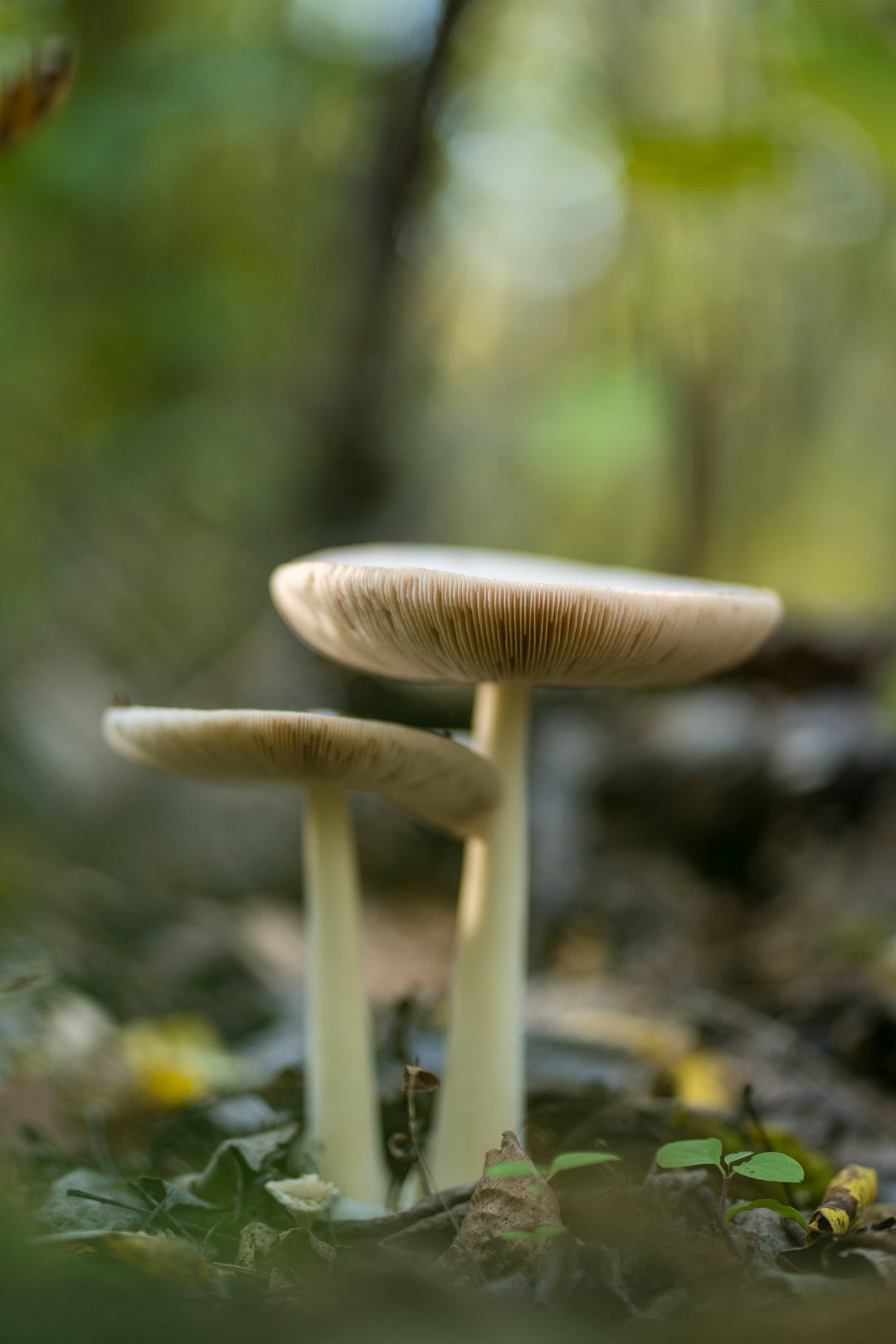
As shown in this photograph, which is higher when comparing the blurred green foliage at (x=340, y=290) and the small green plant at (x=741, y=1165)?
the blurred green foliage at (x=340, y=290)

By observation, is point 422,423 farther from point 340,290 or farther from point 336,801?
point 336,801

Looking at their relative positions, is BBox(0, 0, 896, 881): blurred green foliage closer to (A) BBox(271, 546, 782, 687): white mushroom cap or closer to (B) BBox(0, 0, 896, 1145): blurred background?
(B) BBox(0, 0, 896, 1145): blurred background

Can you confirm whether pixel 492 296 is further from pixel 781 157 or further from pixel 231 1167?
pixel 231 1167

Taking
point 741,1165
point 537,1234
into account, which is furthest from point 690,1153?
point 537,1234

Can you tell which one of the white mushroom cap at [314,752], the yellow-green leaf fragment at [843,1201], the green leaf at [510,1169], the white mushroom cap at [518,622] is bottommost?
the yellow-green leaf fragment at [843,1201]

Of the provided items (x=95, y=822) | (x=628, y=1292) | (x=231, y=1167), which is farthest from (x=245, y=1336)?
(x=95, y=822)

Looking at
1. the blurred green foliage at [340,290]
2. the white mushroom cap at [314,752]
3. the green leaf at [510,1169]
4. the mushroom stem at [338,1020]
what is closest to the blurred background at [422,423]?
the blurred green foliage at [340,290]

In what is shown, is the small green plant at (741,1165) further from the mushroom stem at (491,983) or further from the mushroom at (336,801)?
the mushroom at (336,801)
